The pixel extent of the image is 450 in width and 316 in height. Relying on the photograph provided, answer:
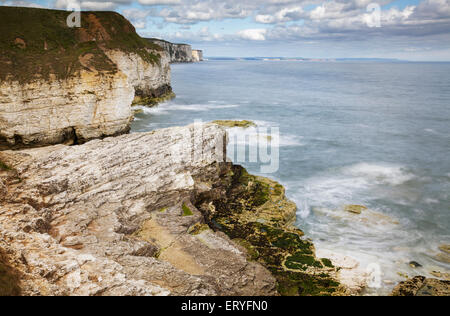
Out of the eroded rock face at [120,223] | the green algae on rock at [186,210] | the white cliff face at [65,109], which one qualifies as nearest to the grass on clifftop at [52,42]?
the white cliff face at [65,109]

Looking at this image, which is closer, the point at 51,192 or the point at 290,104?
the point at 51,192

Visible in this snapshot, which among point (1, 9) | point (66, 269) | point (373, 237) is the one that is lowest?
point (373, 237)

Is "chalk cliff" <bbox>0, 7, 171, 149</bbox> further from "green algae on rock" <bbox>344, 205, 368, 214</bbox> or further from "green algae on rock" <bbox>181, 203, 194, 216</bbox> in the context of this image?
"green algae on rock" <bbox>344, 205, 368, 214</bbox>

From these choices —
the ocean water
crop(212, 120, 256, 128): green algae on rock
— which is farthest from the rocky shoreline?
crop(212, 120, 256, 128): green algae on rock

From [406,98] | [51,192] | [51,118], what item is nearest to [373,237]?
[51,192]

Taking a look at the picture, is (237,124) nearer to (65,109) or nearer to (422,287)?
(65,109)

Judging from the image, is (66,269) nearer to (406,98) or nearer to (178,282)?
(178,282)

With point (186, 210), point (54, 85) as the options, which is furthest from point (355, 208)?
point (54, 85)
